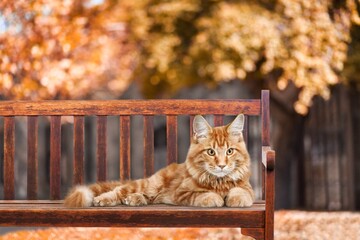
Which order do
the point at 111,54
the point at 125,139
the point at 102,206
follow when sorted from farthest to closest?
the point at 111,54 → the point at 125,139 → the point at 102,206

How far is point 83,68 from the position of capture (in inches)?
295

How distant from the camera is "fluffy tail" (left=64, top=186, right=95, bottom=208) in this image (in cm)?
377

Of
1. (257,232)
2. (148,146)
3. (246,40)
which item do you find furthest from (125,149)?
(246,40)

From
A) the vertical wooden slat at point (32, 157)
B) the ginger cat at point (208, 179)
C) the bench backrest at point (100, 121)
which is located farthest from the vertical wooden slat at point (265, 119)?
the vertical wooden slat at point (32, 157)

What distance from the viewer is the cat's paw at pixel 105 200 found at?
3.85m

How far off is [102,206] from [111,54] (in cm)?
527

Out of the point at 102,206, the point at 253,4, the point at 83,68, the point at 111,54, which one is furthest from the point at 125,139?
the point at 111,54

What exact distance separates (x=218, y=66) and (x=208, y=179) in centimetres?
383

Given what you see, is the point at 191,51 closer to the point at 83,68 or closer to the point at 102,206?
the point at 83,68

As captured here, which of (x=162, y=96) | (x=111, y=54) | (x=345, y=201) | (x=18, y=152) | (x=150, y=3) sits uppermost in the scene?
(x=150, y=3)

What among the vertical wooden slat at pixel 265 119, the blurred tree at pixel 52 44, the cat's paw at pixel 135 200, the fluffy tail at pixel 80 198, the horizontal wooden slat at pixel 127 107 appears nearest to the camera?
the fluffy tail at pixel 80 198

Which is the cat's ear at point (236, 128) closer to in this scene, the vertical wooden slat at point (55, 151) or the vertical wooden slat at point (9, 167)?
the vertical wooden slat at point (55, 151)

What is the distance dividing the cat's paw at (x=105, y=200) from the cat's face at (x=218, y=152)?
54 centimetres

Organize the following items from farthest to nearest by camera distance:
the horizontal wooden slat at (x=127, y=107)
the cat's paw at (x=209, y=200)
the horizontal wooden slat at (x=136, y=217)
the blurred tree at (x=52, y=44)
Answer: the blurred tree at (x=52, y=44), the horizontal wooden slat at (x=127, y=107), the cat's paw at (x=209, y=200), the horizontal wooden slat at (x=136, y=217)
